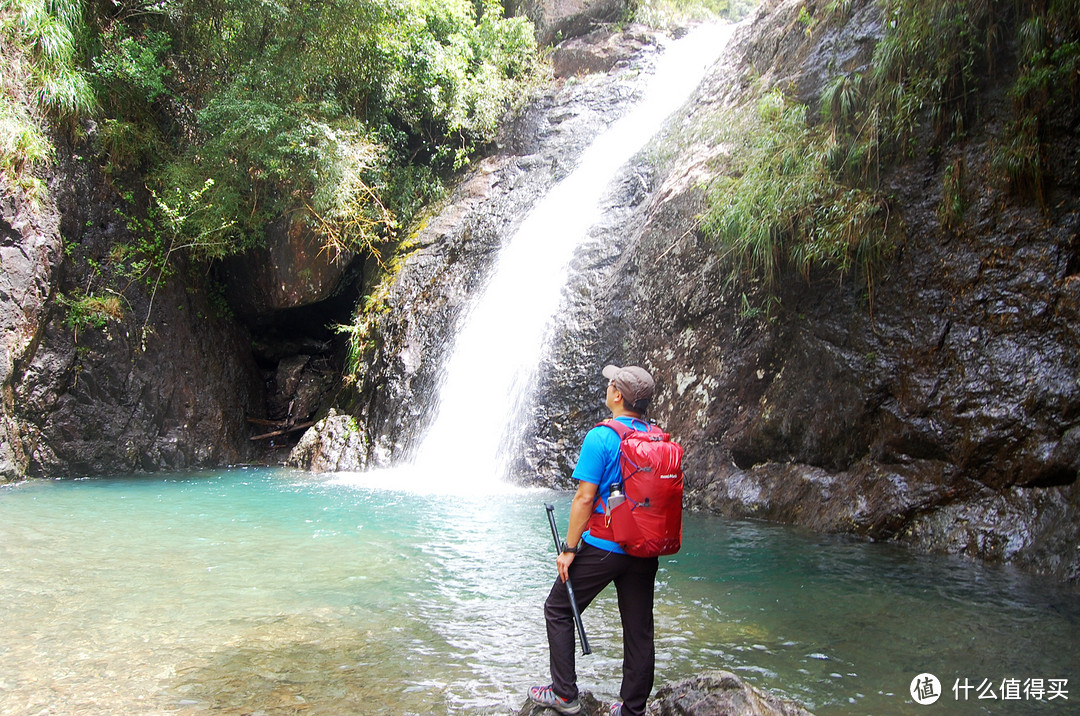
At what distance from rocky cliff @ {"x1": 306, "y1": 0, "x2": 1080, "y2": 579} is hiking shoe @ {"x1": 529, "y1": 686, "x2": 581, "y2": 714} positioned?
3816 millimetres

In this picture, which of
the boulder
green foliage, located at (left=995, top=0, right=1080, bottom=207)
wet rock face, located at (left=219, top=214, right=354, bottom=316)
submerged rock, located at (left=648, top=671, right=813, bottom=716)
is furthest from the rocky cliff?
submerged rock, located at (left=648, top=671, right=813, bottom=716)

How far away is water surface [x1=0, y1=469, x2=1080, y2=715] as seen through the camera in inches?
122

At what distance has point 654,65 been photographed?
15109mm

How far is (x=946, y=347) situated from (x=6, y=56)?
11.9 metres

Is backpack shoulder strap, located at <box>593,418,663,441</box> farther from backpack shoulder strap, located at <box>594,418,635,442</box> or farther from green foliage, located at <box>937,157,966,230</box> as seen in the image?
green foliage, located at <box>937,157,966,230</box>

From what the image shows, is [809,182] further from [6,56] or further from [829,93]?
[6,56]

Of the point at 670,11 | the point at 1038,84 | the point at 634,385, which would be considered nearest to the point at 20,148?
the point at 634,385

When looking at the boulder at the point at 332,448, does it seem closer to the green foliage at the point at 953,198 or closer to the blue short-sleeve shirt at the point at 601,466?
the green foliage at the point at 953,198

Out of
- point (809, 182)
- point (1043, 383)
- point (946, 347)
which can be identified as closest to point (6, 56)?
point (809, 182)

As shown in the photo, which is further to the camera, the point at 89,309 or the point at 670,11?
the point at 670,11

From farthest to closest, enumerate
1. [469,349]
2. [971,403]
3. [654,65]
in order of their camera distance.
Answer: [654,65] → [469,349] → [971,403]

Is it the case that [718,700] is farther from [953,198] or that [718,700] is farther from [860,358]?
[953,198]

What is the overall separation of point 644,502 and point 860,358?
4.47 m

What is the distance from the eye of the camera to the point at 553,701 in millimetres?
2738
